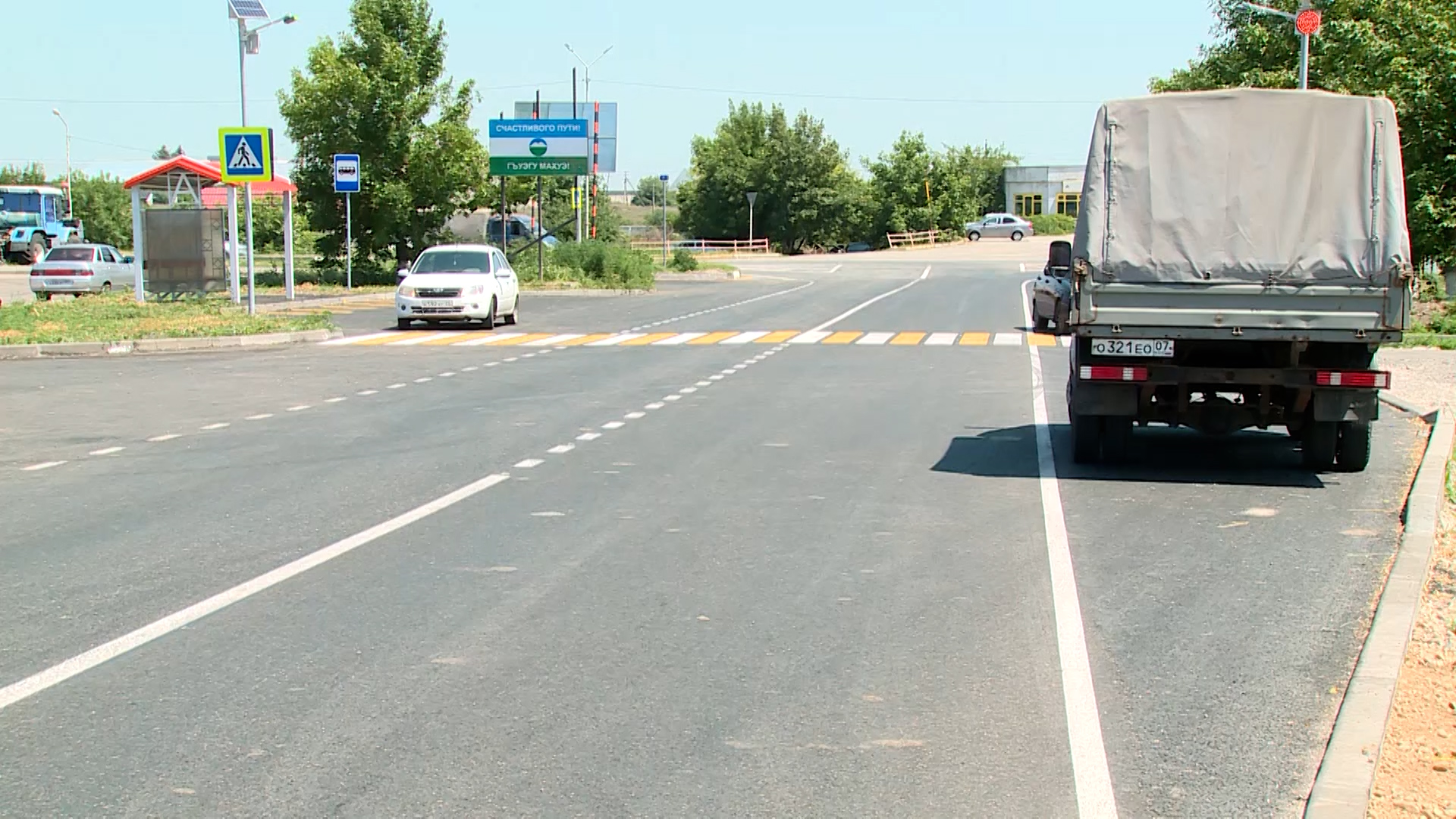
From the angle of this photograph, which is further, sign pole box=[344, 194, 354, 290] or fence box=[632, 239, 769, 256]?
fence box=[632, 239, 769, 256]

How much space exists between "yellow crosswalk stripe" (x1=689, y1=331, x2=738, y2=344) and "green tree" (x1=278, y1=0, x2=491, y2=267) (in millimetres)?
19254

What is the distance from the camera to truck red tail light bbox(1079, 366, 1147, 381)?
11.0 metres

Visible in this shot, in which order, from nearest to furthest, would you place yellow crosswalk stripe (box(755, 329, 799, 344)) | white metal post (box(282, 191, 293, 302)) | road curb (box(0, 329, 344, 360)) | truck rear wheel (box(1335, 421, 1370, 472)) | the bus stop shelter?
truck rear wheel (box(1335, 421, 1370, 472)), road curb (box(0, 329, 344, 360)), yellow crosswalk stripe (box(755, 329, 799, 344)), the bus stop shelter, white metal post (box(282, 191, 293, 302))

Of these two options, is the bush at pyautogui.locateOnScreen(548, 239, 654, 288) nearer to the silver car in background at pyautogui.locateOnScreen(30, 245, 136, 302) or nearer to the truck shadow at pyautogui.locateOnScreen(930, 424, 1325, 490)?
the silver car in background at pyautogui.locateOnScreen(30, 245, 136, 302)

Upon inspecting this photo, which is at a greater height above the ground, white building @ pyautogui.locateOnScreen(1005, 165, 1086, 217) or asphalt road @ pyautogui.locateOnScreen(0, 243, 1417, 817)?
white building @ pyautogui.locateOnScreen(1005, 165, 1086, 217)

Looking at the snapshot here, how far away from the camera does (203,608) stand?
7.07m

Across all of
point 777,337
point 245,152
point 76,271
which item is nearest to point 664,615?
point 777,337

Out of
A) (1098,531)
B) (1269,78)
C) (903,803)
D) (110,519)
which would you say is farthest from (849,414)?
(1269,78)

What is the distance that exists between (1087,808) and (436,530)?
Result: 211 inches

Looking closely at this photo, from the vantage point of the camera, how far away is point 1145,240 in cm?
1152

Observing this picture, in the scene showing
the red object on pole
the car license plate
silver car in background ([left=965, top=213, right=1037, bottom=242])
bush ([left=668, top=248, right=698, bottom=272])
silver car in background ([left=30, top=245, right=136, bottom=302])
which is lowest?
the car license plate

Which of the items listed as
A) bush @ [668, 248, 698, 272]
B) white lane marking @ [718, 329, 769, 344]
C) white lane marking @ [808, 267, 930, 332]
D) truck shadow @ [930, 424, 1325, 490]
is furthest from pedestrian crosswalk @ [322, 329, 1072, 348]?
bush @ [668, 248, 698, 272]

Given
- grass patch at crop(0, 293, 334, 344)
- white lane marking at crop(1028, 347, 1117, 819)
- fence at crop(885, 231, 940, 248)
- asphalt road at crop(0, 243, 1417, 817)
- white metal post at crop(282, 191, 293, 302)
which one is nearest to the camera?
white lane marking at crop(1028, 347, 1117, 819)

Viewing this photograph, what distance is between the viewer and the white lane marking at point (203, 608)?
5855 mm
